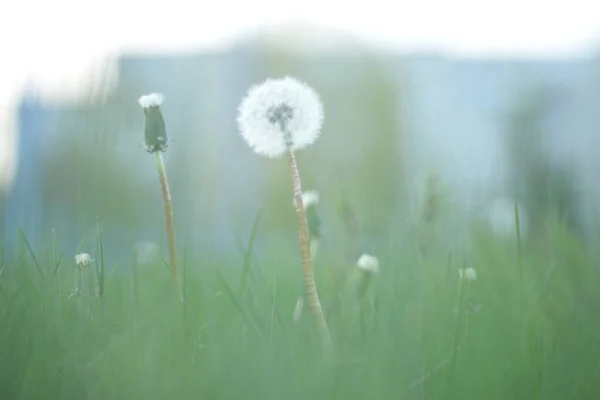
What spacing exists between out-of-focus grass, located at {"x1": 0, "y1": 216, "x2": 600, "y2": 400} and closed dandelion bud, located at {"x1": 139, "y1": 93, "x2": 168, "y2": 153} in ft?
0.73

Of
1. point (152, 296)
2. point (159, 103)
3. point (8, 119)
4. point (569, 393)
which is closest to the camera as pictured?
point (569, 393)

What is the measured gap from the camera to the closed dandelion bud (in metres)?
1.15

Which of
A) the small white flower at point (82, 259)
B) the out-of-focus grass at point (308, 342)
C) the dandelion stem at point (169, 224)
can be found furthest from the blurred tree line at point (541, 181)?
the small white flower at point (82, 259)

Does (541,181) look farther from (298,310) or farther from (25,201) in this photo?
(25,201)

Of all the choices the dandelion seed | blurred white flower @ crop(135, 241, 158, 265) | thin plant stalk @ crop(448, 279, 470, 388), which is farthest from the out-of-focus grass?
blurred white flower @ crop(135, 241, 158, 265)

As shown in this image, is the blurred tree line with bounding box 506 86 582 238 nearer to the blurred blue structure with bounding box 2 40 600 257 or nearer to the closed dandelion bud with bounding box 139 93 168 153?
the blurred blue structure with bounding box 2 40 600 257

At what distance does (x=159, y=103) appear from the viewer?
1151 millimetres

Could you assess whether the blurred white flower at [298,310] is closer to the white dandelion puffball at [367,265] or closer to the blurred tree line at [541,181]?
the white dandelion puffball at [367,265]

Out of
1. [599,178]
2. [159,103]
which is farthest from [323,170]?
[159,103]

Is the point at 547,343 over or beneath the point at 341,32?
beneath

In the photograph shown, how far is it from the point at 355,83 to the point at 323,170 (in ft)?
7.63

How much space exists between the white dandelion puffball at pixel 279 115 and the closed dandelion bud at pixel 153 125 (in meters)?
0.13

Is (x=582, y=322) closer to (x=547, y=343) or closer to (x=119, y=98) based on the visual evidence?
(x=547, y=343)

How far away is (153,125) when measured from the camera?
115cm
